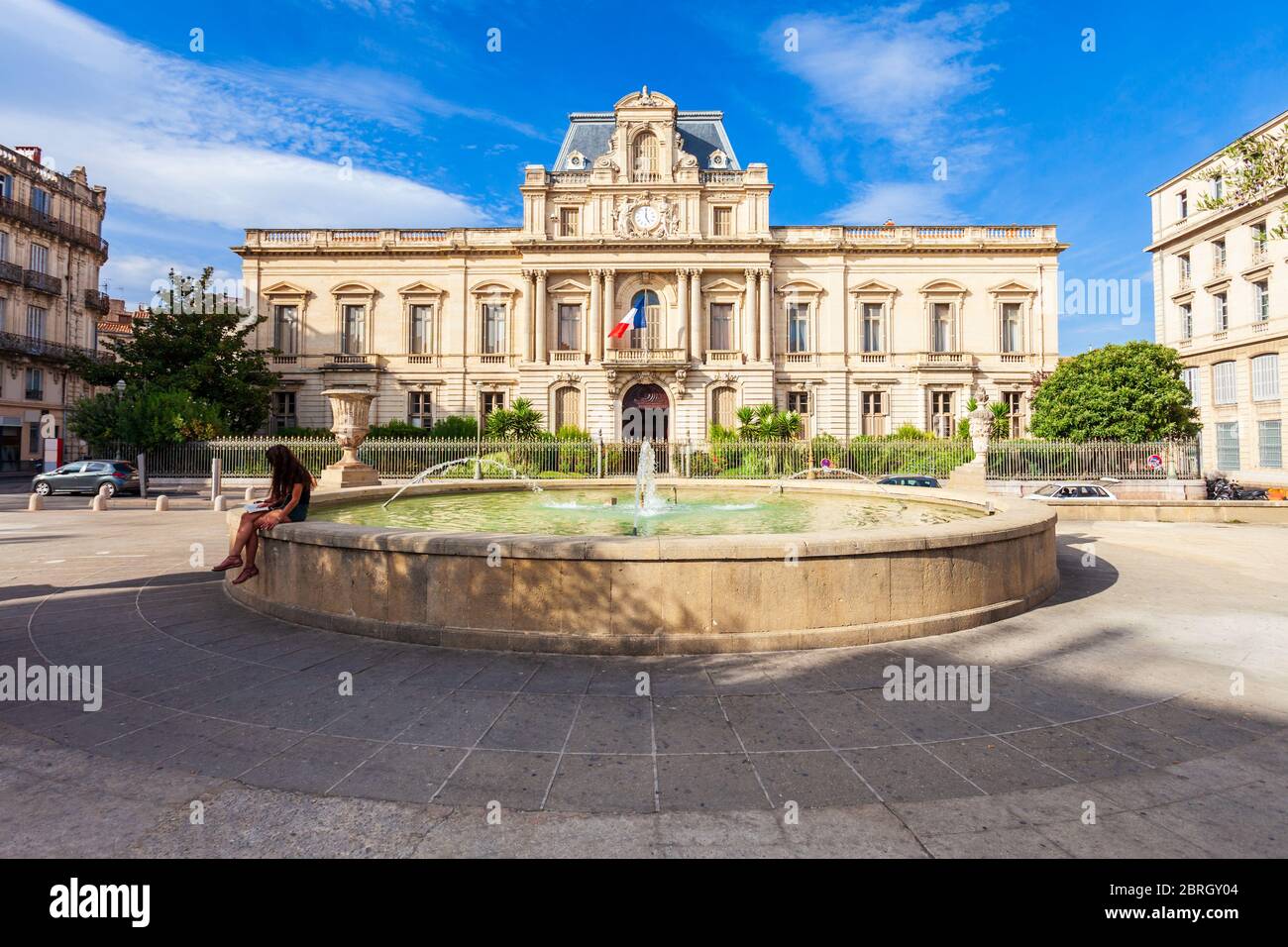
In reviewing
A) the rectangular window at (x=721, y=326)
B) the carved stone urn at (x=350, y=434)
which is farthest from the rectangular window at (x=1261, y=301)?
the carved stone urn at (x=350, y=434)

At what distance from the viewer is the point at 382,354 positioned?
3603 cm

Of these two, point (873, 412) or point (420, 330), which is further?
point (420, 330)

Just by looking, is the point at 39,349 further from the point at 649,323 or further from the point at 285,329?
the point at 649,323

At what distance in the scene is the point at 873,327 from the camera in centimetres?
3556

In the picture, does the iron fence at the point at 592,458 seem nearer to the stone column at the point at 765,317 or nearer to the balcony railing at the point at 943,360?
the stone column at the point at 765,317

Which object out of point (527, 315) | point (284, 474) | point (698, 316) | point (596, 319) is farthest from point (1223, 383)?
point (284, 474)

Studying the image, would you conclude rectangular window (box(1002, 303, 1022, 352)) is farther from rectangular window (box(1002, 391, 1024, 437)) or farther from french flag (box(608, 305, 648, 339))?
french flag (box(608, 305, 648, 339))

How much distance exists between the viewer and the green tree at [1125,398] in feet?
80.6

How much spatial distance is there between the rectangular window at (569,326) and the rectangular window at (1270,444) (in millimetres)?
37293

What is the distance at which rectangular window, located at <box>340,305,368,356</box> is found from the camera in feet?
119

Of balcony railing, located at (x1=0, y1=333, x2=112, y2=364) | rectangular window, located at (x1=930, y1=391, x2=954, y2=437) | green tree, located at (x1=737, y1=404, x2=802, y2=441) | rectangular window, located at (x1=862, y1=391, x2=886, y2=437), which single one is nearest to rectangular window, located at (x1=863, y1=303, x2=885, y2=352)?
rectangular window, located at (x1=862, y1=391, x2=886, y2=437)

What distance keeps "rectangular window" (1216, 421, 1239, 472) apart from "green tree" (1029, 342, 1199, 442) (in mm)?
11803

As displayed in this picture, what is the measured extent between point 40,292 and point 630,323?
36.9 metres

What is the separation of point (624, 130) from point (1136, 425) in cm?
2894
